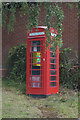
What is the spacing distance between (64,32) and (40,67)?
3642 millimetres

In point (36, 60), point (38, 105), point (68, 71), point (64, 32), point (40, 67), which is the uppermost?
point (64, 32)

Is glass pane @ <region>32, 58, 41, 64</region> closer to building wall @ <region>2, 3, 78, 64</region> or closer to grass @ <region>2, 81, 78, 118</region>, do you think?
grass @ <region>2, 81, 78, 118</region>

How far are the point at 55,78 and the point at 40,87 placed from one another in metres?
0.60

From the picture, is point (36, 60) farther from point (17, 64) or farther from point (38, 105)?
point (17, 64)

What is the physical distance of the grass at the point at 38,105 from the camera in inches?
190

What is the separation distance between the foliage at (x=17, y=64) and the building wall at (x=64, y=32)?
1.40 m

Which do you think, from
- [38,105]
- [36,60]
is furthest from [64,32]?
[38,105]

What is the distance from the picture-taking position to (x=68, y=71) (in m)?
7.83

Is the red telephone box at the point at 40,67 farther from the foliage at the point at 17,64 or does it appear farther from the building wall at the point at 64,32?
the building wall at the point at 64,32

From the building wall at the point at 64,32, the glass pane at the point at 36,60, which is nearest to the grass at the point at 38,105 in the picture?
the glass pane at the point at 36,60

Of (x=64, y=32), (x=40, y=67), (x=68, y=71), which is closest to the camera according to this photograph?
(x=40, y=67)

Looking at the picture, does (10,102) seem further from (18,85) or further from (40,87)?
(18,85)

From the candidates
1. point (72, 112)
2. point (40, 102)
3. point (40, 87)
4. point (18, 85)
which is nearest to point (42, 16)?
point (18, 85)

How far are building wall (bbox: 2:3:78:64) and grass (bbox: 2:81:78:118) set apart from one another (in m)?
3.10
